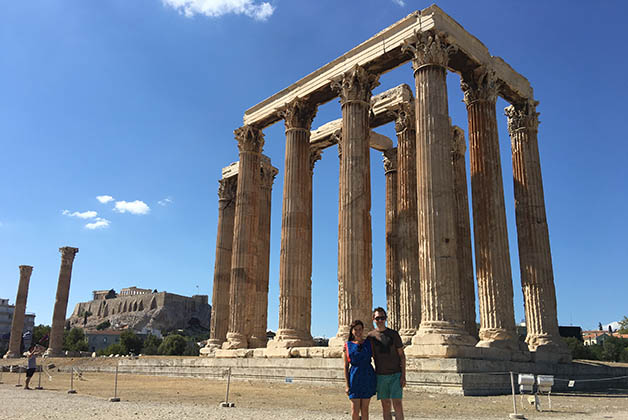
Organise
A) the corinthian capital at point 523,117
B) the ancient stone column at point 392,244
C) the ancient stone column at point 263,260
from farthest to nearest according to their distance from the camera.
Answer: the ancient stone column at point 263,260 → the ancient stone column at point 392,244 → the corinthian capital at point 523,117

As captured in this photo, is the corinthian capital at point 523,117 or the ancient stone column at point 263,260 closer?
the corinthian capital at point 523,117

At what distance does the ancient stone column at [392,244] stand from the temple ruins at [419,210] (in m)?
0.08

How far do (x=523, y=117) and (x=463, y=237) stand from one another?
23.8 ft

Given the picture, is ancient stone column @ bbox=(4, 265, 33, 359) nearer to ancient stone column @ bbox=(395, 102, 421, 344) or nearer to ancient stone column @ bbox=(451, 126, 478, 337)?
ancient stone column @ bbox=(395, 102, 421, 344)

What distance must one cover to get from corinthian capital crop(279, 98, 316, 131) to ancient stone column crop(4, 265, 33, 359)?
51.8m

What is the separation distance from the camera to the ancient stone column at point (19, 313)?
213 ft

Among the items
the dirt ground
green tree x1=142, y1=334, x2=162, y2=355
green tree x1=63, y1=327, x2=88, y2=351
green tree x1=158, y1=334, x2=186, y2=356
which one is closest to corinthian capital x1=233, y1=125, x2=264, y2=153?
the dirt ground

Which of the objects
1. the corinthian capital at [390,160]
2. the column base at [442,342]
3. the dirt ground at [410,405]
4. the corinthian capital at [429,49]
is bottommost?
the dirt ground at [410,405]

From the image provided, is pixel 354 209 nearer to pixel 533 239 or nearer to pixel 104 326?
pixel 533 239

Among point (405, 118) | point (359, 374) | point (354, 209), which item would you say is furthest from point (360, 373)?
point (405, 118)

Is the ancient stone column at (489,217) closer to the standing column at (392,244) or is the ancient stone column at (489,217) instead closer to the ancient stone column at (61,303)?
the standing column at (392,244)

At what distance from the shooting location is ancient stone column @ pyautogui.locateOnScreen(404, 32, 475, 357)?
19.9m

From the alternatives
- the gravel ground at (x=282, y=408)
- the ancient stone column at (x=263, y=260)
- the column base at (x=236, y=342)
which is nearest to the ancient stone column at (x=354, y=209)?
the gravel ground at (x=282, y=408)

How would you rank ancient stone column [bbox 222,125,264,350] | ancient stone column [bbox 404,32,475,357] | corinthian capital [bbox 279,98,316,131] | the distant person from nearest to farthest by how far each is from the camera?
ancient stone column [bbox 404,32,475,357] → the distant person → corinthian capital [bbox 279,98,316,131] → ancient stone column [bbox 222,125,264,350]
